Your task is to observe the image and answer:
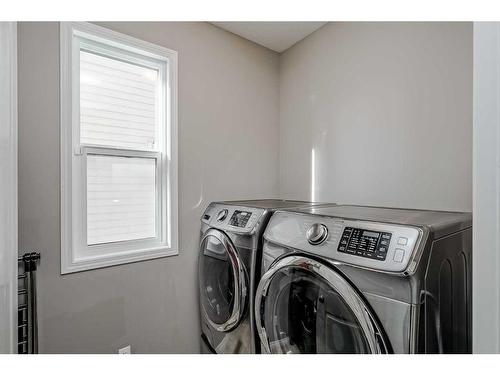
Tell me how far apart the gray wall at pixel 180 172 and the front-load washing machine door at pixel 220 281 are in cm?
13

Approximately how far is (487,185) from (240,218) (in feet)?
3.73

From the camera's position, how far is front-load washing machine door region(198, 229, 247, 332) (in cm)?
143

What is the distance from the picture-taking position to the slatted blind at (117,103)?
149 centimetres

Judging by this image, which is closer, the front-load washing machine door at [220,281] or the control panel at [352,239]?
the control panel at [352,239]

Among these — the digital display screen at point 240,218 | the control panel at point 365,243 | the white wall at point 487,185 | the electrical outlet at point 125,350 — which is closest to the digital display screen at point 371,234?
the control panel at point 365,243

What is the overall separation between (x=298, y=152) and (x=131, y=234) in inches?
49.9

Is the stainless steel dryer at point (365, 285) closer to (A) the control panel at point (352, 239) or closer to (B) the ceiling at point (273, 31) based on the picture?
(A) the control panel at point (352, 239)

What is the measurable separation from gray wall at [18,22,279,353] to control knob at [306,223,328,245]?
93 centimetres

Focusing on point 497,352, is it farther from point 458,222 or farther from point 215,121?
point 215,121

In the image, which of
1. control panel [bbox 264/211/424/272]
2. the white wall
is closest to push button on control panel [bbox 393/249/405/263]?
control panel [bbox 264/211/424/272]

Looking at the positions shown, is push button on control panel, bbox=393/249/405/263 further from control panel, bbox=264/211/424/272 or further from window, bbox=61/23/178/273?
window, bbox=61/23/178/273

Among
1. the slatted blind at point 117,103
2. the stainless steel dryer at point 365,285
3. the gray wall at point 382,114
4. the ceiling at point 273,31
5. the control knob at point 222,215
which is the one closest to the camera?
the stainless steel dryer at point 365,285

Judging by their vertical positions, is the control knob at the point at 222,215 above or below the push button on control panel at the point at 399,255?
above

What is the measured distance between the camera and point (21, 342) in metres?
1.23
